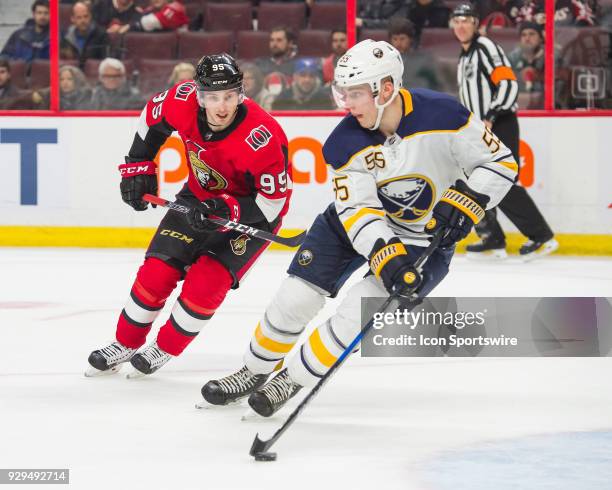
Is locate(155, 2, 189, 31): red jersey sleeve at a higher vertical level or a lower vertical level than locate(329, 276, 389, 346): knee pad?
higher

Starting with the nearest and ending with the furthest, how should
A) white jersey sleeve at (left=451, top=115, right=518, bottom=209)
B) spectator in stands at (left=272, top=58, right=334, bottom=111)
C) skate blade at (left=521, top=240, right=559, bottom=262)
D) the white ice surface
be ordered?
the white ice surface, white jersey sleeve at (left=451, top=115, right=518, bottom=209), skate blade at (left=521, top=240, right=559, bottom=262), spectator in stands at (left=272, top=58, right=334, bottom=111)

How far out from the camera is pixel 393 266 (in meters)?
2.96

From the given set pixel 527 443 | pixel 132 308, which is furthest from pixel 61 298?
pixel 527 443

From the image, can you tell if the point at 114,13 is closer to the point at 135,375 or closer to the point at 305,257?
the point at 135,375

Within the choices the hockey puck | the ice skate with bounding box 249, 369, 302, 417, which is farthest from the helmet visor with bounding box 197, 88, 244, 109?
the hockey puck

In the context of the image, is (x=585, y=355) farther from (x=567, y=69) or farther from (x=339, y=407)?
(x=567, y=69)

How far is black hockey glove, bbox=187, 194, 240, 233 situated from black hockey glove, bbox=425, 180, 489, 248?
2.34ft

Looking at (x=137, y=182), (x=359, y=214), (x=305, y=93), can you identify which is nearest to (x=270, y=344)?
(x=359, y=214)

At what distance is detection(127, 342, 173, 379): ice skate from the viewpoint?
12.0 feet

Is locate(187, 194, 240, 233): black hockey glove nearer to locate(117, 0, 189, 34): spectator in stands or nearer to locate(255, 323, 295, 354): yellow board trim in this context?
locate(255, 323, 295, 354): yellow board trim

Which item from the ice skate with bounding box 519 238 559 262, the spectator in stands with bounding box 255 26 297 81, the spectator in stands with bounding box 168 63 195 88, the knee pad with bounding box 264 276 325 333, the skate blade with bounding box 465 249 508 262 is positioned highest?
the spectator in stands with bounding box 255 26 297 81

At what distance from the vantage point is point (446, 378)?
3717 millimetres

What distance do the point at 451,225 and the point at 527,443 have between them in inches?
22.3

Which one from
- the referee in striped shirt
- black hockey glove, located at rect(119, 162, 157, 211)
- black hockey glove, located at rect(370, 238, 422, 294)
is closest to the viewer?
black hockey glove, located at rect(370, 238, 422, 294)
